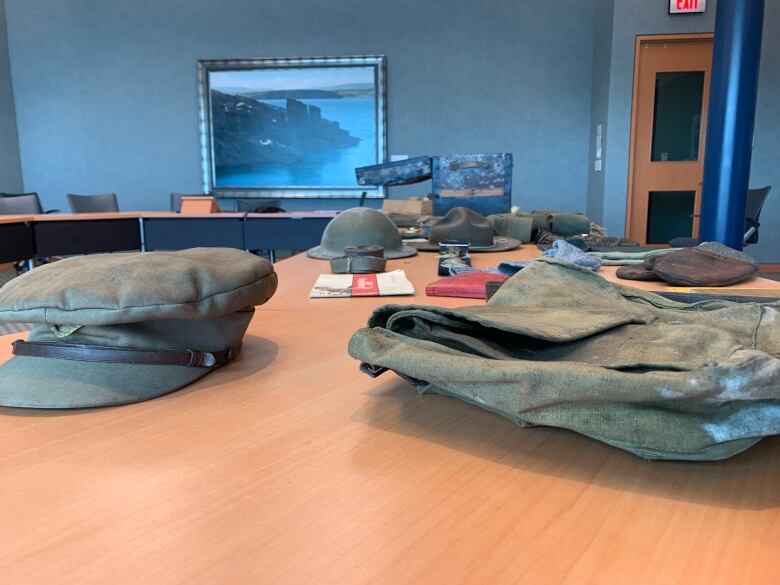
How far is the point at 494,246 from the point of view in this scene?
6.26ft

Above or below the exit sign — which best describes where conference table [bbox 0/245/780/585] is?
below

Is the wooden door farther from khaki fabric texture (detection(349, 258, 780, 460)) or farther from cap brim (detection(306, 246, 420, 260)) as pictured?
khaki fabric texture (detection(349, 258, 780, 460))

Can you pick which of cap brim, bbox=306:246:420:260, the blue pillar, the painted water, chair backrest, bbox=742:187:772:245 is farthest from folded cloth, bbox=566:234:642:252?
the painted water

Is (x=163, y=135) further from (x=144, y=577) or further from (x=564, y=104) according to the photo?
(x=144, y=577)

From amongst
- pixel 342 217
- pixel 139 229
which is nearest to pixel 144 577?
pixel 342 217

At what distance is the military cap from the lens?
23.4 inches

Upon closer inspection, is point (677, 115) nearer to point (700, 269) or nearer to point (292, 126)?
point (292, 126)

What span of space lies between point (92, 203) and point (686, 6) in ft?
18.2

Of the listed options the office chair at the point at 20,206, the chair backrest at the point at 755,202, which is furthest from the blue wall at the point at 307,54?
the chair backrest at the point at 755,202

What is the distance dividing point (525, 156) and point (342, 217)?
4.74 meters

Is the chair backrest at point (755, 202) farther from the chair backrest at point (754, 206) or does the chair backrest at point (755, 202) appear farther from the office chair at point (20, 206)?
the office chair at point (20, 206)

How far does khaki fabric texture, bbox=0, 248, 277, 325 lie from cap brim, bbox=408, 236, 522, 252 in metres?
1.23

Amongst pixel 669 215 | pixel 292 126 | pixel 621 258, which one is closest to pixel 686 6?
pixel 669 215

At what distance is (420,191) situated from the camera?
6238mm
